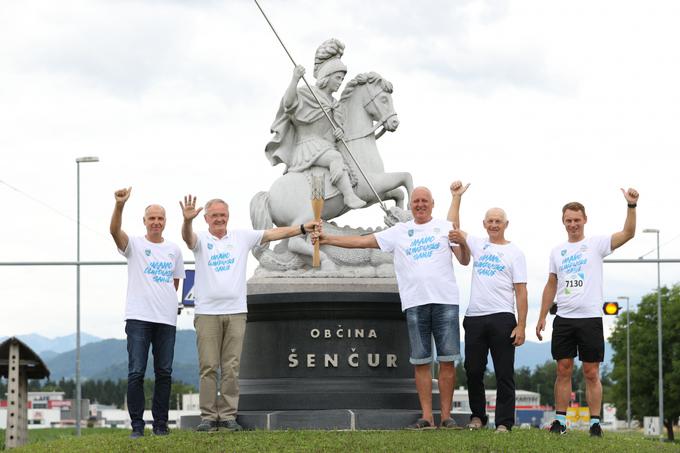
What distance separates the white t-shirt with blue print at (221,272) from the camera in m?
10.3

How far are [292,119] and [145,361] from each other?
5.08m

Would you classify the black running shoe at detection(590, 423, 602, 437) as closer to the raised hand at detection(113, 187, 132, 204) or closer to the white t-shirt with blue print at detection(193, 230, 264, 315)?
the white t-shirt with blue print at detection(193, 230, 264, 315)

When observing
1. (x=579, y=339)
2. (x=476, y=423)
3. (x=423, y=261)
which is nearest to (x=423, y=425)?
(x=476, y=423)

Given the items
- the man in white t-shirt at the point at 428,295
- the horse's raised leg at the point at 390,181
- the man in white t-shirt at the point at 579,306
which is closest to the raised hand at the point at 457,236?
the man in white t-shirt at the point at 428,295

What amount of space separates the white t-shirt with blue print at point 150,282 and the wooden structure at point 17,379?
2.10m

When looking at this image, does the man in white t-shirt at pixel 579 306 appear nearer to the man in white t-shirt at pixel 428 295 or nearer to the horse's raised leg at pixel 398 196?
the man in white t-shirt at pixel 428 295

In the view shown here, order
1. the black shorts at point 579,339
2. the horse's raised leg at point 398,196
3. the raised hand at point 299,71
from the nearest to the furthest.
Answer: the black shorts at point 579,339 < the raised hand at point 299,71 < the horse's raised leg at point 398,196

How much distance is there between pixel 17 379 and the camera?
1171cm

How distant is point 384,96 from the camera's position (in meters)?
14.7

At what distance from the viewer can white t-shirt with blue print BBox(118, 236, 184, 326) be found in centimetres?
1012

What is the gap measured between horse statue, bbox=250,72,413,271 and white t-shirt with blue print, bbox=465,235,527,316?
345 cm

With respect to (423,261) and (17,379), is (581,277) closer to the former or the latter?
(423,261)

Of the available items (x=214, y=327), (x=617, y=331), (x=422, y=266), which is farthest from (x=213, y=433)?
(x=617, y=331)

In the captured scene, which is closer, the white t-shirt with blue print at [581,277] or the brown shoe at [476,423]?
the white t-shirt with blue print at [581,277]
